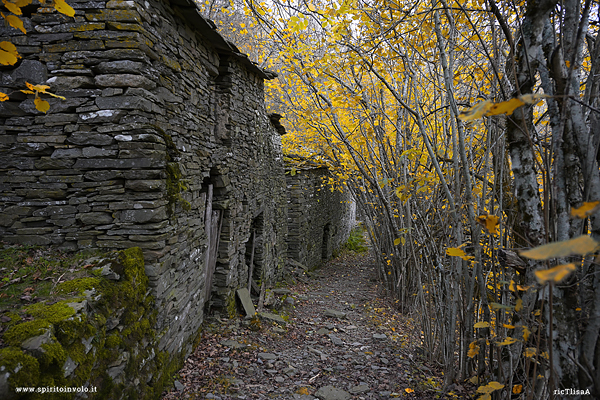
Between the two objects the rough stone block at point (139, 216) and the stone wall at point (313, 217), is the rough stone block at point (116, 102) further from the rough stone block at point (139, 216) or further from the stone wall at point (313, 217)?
the stone wall at point (313, 217)

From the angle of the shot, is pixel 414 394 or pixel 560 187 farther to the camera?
pixel 414 394

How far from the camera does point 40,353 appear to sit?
1577 millimetres

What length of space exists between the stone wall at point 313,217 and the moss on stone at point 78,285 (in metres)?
6.08

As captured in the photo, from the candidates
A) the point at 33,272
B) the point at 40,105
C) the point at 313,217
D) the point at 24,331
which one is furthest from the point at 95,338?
the point at 313,217

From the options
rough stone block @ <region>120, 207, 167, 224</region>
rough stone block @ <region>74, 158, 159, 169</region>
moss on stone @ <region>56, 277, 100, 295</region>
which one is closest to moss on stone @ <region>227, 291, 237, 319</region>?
rough stone block @ <region>120, 207, 167, 224</region>

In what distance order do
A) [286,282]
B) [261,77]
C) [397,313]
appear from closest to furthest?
1. [261,77]
2. [397,313]
3. [286,282]

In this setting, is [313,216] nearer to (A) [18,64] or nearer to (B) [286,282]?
(B) [286,282]

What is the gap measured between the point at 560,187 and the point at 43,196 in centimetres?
337

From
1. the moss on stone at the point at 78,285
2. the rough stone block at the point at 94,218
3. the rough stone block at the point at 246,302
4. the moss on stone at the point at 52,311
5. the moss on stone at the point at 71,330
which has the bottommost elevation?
the rough stone block at the point at 246,302

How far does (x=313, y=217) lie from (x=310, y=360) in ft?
19.0

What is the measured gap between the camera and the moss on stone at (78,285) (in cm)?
209

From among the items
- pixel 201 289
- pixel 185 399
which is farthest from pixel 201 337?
pixel 185 399

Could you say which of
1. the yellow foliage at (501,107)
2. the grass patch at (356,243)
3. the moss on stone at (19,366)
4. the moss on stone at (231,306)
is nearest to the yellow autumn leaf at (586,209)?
the yellow foliage at (501,107)

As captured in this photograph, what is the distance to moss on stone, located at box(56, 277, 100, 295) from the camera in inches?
82.3
